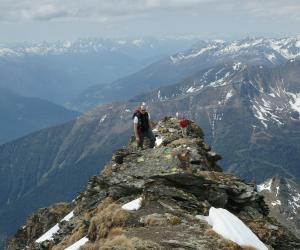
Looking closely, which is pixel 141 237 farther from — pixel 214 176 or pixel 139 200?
pixel 214 176

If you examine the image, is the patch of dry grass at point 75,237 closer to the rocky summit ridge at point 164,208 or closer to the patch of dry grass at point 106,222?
the rocky summit ridge at point 164,208

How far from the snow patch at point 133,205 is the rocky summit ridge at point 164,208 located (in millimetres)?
99

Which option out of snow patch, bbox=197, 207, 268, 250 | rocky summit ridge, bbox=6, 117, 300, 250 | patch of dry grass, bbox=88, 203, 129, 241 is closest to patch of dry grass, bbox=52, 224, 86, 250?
rocky summit ridge, bbox=6, 117, 300, 250

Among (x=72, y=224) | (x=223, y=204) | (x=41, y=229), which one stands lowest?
(x=41, y=229)

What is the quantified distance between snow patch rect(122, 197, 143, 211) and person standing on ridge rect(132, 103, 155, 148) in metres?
14.0

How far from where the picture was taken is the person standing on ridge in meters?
38.9

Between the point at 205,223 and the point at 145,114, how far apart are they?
1789 cm

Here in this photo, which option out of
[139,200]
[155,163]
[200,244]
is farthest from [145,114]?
[200,244]

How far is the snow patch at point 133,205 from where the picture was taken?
2419cm

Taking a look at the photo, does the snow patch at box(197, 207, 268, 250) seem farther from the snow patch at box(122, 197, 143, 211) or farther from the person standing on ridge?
the person standing on ridge

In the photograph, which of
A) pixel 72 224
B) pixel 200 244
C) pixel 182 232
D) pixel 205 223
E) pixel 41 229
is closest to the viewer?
pixel 200 244

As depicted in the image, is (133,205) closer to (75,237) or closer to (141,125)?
(75,237)

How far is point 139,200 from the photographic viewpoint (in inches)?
984

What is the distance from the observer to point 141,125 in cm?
3947
